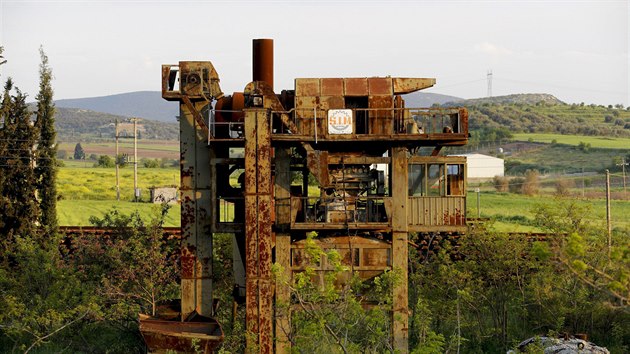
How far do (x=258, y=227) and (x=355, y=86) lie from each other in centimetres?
605

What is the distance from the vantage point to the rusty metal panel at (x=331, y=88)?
36.2 m

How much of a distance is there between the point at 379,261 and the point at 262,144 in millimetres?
5730

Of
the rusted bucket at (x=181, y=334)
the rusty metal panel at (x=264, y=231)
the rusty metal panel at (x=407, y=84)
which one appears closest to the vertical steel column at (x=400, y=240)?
the rusty metal panel at (x=407, y=84)

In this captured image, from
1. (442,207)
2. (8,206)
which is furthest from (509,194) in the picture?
(442,207)

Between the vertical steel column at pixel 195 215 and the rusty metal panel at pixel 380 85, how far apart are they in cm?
584

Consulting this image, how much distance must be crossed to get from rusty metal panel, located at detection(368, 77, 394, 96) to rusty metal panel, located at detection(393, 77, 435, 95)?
1.35ft

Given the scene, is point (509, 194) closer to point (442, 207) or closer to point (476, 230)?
point (476, 230)

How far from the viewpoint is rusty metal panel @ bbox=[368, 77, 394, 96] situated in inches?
→ 1428

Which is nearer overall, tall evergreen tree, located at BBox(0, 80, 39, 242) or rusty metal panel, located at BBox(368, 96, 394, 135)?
rusty metal panel, located at BBox(368, 96, 394, 135)

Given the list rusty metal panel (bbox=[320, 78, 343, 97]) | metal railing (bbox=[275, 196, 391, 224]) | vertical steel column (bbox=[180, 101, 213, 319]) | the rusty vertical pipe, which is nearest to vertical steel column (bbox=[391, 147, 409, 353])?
metal railing (bbox=[275, 196, 391, 224])

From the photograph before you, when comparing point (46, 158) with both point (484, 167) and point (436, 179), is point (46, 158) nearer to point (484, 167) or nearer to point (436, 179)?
point (436, 179)

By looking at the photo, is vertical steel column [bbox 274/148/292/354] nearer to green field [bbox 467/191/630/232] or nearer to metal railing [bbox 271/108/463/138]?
metal railing [bbox 271/108/463/138]

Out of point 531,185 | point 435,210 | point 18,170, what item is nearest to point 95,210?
point 18,170

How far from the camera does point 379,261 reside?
35938mm
